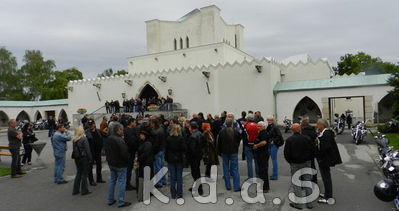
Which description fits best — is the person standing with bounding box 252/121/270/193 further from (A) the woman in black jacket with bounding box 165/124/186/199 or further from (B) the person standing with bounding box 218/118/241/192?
(A) the woman in black jacket with bounding box 165/124/186/199

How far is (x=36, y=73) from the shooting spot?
46500 millimetres

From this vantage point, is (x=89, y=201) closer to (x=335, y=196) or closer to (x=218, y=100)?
(x=335, y=196)

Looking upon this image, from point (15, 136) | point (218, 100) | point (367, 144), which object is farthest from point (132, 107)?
point (367, 144)

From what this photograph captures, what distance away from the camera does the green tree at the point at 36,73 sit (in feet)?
151

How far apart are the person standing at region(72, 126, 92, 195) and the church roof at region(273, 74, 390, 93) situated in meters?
16.4

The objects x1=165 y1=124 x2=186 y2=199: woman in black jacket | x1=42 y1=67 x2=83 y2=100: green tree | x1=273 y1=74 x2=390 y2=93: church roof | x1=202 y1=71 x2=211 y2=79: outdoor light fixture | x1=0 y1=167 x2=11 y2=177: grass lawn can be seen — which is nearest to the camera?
x1=165 y1=124 x2=186 y2=199: woman in black jacket

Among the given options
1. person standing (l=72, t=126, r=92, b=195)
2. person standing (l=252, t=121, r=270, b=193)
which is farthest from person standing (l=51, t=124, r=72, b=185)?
person standing (l=252, t=121, r=270, b=193)

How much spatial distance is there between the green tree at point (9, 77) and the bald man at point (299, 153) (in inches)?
2007

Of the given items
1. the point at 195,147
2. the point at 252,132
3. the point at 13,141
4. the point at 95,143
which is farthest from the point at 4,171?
the point at 252,132

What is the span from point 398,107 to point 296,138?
12.3 metres

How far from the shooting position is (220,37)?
28016 millimetres

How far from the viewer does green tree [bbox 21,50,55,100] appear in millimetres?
Result: 46000

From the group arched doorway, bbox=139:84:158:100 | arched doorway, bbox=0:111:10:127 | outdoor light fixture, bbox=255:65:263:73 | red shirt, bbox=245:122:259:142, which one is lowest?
arched doorway, bbox=0:111:10:127

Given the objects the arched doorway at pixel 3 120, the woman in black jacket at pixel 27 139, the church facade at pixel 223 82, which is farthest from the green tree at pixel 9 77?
the woman in black jacket at pixel 27 139
